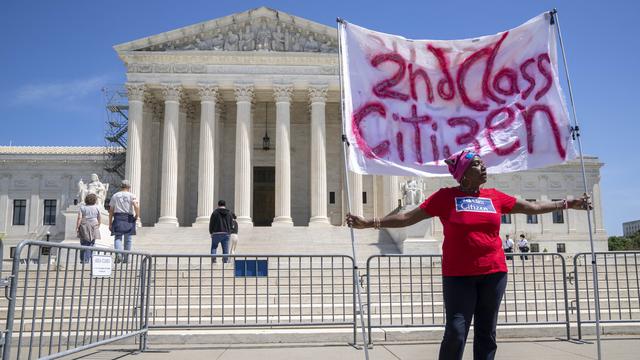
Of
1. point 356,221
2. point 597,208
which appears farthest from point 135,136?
point 597,208

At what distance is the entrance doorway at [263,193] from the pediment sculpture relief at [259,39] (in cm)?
910

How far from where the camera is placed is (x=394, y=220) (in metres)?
5.68

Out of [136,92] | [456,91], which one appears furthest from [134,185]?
[456,91]

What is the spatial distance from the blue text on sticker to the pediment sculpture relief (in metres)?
32.8

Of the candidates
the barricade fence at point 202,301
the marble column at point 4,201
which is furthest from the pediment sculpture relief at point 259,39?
the marble column at point 4,201

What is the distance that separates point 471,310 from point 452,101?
3.10 meters

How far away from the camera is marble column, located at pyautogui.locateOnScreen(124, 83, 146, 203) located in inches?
1388

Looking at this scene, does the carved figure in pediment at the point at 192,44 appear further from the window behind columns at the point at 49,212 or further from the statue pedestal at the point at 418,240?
the window behind columns at the point at 49,212

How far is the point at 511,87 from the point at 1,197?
5484 centimetres

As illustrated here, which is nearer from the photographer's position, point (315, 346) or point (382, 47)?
point (382, 47)

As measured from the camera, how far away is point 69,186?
52938 millimetres

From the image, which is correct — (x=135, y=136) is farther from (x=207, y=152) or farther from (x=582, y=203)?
(x=582, y=203)

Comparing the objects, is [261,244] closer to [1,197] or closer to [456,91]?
[456,91]

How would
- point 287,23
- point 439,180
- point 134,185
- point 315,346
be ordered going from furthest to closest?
point 439,180
point 287,23
point 134,185
point 315,346
